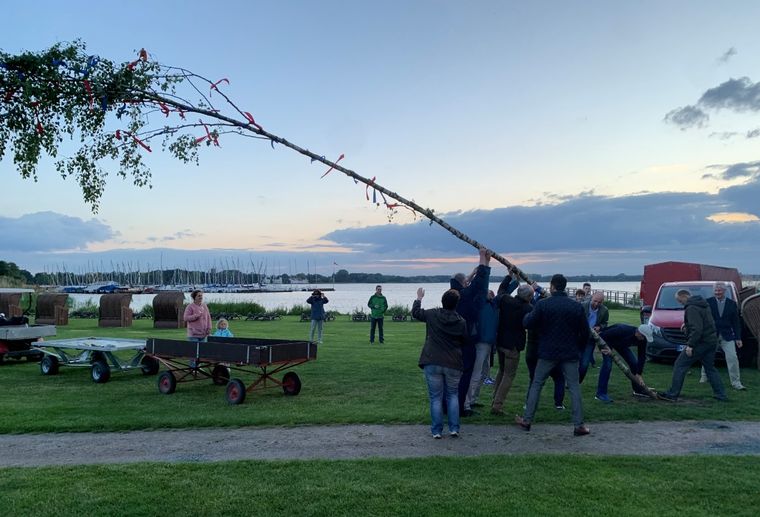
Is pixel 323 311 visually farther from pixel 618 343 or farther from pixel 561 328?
pixel 561 328

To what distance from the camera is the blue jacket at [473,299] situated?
28.0 ft

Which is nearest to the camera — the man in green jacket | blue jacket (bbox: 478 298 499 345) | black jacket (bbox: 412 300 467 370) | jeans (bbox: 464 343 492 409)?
black jacket (bbox: 412 300 467 370)

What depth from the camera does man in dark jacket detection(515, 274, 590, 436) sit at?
792 cm

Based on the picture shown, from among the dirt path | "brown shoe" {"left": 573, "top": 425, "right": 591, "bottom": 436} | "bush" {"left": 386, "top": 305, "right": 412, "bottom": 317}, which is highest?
"brown shoe" {"left": 573, "top": 425, "right": 591, "bottom": 436}

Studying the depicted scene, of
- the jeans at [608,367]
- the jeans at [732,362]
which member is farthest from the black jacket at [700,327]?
the jeans at [732,362]

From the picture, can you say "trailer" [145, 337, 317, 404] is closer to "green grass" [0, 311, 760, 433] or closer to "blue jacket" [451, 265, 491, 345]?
"green grass" [0, 311, 760, 433]

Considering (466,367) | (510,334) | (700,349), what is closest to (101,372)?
(466,367)

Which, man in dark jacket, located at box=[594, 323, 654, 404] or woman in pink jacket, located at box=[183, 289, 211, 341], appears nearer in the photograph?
man in dark jacket, located at box=[594, 323, 654, 404]

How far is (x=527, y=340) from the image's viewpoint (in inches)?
380

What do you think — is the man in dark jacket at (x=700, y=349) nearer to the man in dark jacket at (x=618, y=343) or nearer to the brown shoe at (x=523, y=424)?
the man in dark jacket at (x=618, y=343)

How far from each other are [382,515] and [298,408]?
4.77 m

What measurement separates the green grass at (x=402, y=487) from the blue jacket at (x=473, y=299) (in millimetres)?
2350

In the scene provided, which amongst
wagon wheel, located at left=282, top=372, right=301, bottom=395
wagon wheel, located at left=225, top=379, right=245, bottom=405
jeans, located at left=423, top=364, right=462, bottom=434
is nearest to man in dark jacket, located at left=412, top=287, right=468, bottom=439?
jeans, located at left=423, top=364, right=462, bottom=434

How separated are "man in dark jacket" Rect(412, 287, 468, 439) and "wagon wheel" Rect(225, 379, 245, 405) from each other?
3.59 metres
